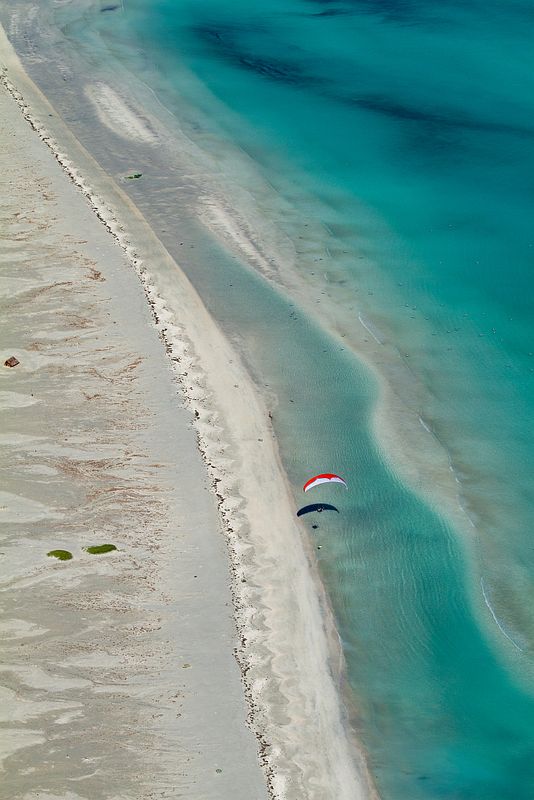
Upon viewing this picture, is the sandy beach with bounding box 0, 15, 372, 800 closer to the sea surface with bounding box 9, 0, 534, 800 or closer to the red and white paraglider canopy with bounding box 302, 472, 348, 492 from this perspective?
the red and white paraglider canopy with bounding box 302, 472, 348, 492

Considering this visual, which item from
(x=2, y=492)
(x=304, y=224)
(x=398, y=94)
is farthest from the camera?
(x=398, y=94)

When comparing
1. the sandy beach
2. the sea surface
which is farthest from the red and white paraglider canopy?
the sandy beach

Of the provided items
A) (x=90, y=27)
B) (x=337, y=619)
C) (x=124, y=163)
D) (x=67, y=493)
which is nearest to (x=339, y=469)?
(x=337, y=619)

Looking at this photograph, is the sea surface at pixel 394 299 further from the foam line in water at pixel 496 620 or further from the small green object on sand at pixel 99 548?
the small green object on sand at pixel 99 548

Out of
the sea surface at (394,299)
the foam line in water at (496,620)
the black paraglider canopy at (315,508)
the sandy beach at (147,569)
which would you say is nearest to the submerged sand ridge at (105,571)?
the sandy beach at (147,569)

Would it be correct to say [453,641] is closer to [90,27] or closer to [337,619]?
[337,619]

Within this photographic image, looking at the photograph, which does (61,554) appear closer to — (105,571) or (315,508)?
(105,571)
